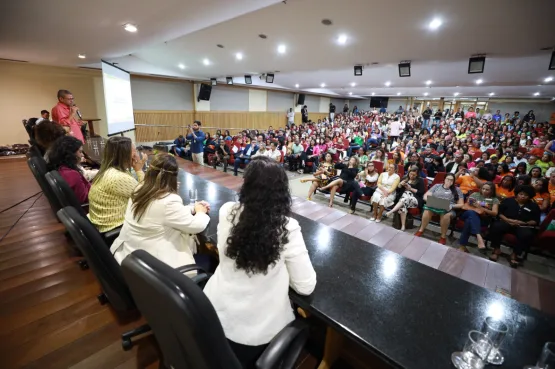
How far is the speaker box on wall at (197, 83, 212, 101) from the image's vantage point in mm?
11180

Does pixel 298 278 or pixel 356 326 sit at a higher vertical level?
pixel 298 278

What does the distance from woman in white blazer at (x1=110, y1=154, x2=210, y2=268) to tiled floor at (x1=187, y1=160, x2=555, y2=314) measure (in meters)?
1.98

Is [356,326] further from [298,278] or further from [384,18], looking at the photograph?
[384,18]

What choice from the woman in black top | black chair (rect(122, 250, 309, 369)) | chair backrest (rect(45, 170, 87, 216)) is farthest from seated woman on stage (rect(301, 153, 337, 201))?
black chair (rect(122, 250, 309, 369))

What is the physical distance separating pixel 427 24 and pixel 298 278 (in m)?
4.72

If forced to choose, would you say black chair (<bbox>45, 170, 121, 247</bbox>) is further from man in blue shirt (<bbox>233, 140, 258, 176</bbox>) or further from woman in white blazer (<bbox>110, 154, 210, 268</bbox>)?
man in blue shirt (<bbox>233, 140, 258, 176</bbox>)

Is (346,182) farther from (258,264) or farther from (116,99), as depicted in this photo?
(116,99)

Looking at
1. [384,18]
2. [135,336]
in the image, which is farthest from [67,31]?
[384,18]

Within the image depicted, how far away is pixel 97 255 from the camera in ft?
3.56

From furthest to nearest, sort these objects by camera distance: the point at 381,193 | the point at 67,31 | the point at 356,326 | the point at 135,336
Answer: the point at 381,193, the point at 67,31, the point at 135,336, the point at 356,326

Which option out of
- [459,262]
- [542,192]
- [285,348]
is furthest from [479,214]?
[285,348]

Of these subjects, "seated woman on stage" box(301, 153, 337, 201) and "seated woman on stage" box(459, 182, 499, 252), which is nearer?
"seated woman on stage" box(459, 182, 499, 252)

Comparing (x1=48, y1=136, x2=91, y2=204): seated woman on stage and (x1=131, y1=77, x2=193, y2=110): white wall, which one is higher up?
(x1=131, y1=77, x2=193, y2=110): white wall

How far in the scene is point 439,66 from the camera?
6.81 m
